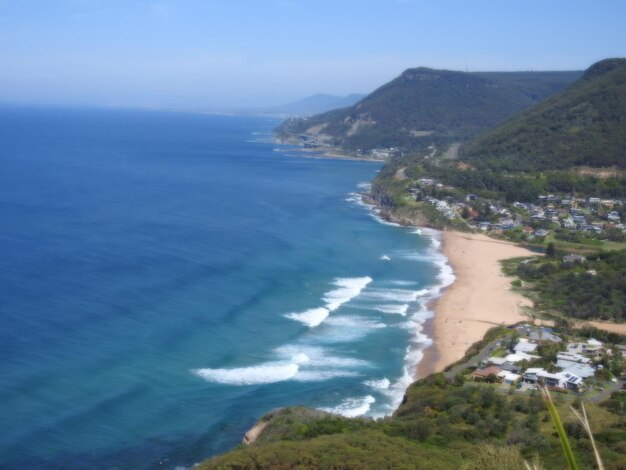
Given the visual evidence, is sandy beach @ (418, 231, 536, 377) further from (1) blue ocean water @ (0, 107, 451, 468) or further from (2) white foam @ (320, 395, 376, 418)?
(2) white foam @ (320, 395, 376, 418)

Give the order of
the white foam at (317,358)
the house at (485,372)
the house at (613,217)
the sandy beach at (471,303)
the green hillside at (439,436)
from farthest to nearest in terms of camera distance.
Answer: the house at (613,217) < the sandy beach at (471,303) < the white foam at (317,358) < the house at (485,372) < the green hillside at (439,436)

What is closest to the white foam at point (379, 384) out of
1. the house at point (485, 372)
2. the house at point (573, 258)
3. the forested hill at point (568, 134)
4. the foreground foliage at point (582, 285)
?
the house at point (485, 372)

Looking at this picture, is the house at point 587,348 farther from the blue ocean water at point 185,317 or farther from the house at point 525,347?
the blue ocean water at point 185,317

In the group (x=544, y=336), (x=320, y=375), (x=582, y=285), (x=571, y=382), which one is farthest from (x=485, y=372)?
(x=582, y=285)

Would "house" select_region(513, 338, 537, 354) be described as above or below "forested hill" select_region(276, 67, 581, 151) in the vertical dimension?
below

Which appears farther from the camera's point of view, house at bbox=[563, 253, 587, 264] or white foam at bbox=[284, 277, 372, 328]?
house at bbox=[563, 253, 587, 264]

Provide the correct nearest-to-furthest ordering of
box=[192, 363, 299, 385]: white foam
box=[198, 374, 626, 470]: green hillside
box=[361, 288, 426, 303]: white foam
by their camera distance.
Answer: box=[198, 374, 626, 470]: green hillside < box=[192, 363, 299, 385]: white foam < box=[361, 288, 426, 303]: white foam

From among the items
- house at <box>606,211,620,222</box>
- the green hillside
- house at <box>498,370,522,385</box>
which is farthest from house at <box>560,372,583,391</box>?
house at <box>606,211,620,222</box>
